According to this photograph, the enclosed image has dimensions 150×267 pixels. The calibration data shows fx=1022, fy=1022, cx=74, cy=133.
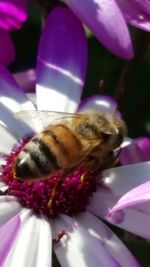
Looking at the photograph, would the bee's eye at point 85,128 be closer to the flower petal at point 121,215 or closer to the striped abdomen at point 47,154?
the striped abdomen at point 47,154

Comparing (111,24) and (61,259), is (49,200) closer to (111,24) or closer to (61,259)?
(61,259)

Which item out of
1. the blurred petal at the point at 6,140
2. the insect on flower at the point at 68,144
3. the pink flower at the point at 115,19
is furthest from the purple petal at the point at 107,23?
the blurred petal at the point at 6,140

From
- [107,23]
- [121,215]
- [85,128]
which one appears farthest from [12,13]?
[121,215]

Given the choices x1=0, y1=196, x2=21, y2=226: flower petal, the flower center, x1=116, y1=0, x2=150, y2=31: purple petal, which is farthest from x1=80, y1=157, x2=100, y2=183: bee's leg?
x1=116, y1=0, x2=150, y2=31: purple petal

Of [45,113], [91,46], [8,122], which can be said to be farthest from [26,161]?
[91,46]

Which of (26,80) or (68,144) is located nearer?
(68,144)

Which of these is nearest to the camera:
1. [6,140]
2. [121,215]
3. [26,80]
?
[121,215]

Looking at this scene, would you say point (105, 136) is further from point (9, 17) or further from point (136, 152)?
point (9, 17)
